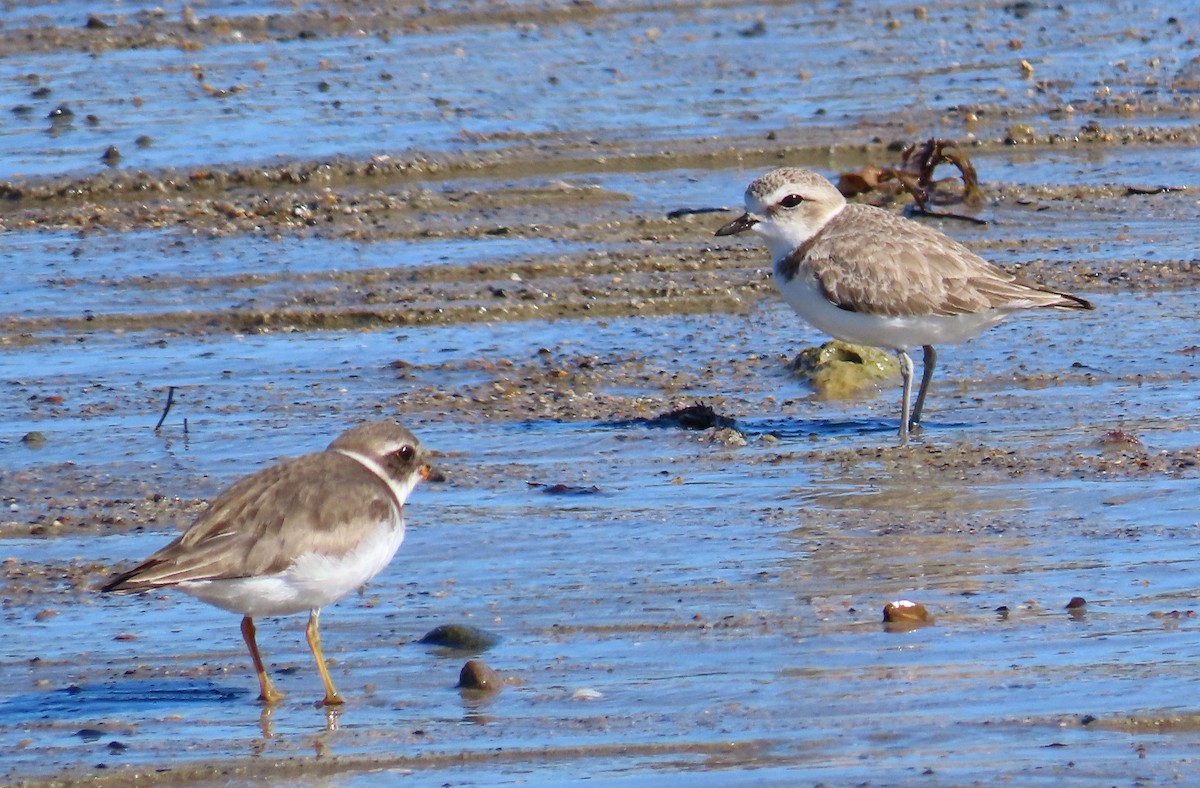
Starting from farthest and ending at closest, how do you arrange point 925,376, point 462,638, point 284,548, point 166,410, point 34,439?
1. point 925,376
2. point 166,410
3. point 34,439
4. point 462,638
5. point 284,548

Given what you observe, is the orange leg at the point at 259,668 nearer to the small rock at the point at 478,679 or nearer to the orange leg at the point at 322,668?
the orange leg at the point at 322,668

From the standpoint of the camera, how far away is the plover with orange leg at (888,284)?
7.63 meters

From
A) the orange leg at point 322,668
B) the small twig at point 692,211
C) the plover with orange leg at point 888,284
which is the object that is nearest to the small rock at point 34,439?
the orange leg at point 322,668

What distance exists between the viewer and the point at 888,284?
7.65m

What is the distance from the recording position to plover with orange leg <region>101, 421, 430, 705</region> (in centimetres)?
477

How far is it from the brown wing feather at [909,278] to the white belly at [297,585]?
10.4ft

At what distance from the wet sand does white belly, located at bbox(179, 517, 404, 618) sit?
28cm

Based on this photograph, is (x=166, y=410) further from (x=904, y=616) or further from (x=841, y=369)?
(x=904, y=616)

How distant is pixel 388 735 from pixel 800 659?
1118 millimetres

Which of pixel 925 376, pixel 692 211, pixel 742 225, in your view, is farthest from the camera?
pixel 692 211

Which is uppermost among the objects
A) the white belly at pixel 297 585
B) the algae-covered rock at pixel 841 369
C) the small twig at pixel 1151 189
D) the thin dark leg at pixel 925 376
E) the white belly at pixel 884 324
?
the white belly at pixel 297 585

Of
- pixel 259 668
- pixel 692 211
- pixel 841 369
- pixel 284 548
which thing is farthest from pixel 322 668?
pixel 692 211

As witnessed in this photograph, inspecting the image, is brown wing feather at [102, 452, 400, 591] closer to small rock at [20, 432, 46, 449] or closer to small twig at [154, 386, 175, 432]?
small twig at [154, 386, 175, 432]

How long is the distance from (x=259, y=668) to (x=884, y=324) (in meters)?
3.47
